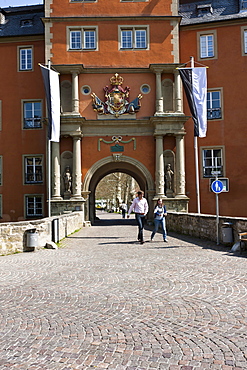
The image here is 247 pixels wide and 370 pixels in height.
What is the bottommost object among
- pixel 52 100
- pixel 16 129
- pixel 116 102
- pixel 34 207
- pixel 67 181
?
pixel 34 207

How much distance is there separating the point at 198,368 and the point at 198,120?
16695mm

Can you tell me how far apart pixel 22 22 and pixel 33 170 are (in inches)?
417

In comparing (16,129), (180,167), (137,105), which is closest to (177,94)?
(137,105)

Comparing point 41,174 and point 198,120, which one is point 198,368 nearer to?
point 198,120

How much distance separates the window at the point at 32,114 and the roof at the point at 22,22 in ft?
15.1

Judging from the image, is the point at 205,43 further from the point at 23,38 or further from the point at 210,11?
the point at 23,38

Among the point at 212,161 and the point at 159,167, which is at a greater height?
the point at 212,161

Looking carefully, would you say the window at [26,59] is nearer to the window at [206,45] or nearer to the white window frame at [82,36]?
the white window frame at [82,36]

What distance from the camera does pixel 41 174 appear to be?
2634 cm

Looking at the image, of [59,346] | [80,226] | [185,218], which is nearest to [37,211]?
[80,226]

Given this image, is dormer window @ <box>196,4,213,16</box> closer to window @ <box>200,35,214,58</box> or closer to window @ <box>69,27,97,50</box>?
window @ <box>200,35,214,58</box>

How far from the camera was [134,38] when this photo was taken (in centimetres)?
2545

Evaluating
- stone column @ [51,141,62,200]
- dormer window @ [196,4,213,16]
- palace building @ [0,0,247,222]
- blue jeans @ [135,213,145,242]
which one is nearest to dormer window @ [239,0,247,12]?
palace building @ [0,0,247,222]

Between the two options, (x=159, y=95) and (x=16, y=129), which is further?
(x=16, y=129)
